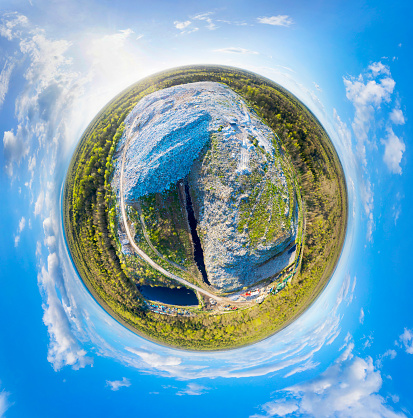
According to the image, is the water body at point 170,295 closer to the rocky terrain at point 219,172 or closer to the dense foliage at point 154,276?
the dense foliage at point 154,276

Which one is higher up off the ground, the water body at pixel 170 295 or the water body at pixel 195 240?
the water body at pixel 195 240

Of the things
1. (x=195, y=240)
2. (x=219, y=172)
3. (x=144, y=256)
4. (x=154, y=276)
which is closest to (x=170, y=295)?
(x=154, y=276)

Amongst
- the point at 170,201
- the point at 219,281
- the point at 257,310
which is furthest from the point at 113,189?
the point at 257,310

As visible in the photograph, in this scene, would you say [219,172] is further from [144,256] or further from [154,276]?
[154,276]

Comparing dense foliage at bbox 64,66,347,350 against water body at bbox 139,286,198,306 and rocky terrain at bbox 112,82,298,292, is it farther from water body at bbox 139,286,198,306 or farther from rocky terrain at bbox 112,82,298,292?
rocky terrain at bbox 112,82,298,292

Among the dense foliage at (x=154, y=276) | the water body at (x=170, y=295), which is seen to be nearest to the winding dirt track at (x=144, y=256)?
the water body at (x=170, y=295)

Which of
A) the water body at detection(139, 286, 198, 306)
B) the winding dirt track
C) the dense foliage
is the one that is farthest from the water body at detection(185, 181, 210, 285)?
the dense foliage

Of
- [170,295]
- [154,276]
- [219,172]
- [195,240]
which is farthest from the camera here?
[170,295]
